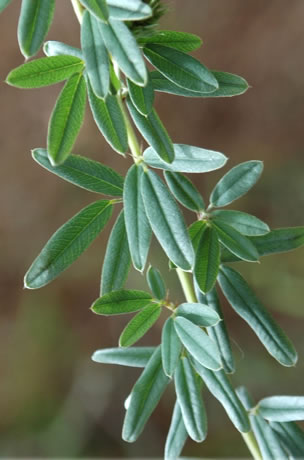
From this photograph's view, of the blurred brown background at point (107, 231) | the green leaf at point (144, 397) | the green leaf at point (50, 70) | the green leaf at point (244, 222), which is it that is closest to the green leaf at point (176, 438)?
the green leaf at point (144, 397)

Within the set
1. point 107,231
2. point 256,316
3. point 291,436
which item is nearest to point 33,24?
point 256,316

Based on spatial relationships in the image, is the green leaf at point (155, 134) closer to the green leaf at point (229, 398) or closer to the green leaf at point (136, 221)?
the green leaf at point (136, 221)

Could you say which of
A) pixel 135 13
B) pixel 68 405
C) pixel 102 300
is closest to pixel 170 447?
pixel 102 300

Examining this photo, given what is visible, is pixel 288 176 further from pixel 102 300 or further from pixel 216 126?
pixel 102 300

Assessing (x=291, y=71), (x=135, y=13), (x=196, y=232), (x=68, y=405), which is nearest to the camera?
(x=135, y=13)

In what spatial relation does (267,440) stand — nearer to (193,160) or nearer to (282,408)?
A: (282,408)

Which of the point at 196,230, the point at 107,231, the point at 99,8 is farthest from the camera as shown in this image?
the point at 107,231
